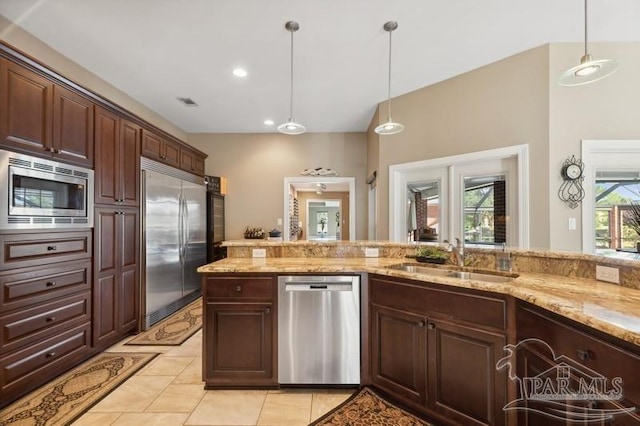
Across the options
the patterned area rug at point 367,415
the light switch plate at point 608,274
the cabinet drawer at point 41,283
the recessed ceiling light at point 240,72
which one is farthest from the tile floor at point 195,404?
the recessed ceiling light at point 240,72

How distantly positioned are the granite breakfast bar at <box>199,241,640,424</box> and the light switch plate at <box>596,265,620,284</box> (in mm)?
24

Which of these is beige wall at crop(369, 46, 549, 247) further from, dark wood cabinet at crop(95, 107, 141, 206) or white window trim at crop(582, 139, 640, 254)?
dark wood cabinet at crop(95, 107, 141, 206)

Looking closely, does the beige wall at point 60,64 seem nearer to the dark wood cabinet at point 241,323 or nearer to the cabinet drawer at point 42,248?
the cabinet drawer at point 42,248

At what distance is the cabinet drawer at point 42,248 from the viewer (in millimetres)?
1900

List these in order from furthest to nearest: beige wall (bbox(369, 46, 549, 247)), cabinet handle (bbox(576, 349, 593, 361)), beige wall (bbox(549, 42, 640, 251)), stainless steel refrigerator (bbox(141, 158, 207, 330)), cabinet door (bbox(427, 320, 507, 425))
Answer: stainless steel refrigerator (bbox(141, 158, 207, 330)) < beige wall (bbox(369, 46, 549, 247)) < beige wall (bbox(549, 42, 640, 251)) < cabinet door (bbox(427, 320, 507, 425)) < cabinet handle (bbox(576, 349, 593, 361))

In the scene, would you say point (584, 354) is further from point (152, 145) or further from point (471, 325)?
point (152, 145)

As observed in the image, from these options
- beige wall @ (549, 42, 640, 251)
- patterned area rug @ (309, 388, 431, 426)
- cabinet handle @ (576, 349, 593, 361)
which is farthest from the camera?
beige wall @ (549, 42, 640, 251)

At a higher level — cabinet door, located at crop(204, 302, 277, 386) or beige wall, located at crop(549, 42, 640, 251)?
beige wall, located at crop(549, 42, 640, 251)

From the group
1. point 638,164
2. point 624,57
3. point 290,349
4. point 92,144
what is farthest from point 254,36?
point 638,164

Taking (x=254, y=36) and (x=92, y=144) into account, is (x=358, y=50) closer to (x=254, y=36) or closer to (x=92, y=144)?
(x=254, y=36)

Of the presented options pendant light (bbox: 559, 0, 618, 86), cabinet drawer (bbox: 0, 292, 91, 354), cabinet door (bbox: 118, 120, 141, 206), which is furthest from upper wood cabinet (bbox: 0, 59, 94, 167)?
pendant light (bbox: 559, 0, 618, 86)

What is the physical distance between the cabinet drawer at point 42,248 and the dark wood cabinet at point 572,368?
3.20 meters

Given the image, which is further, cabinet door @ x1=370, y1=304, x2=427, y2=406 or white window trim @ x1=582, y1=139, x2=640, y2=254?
white window trim @ x1=582, y1=139, x2=640, y2=254

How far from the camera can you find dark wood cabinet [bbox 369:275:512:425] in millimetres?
1537
